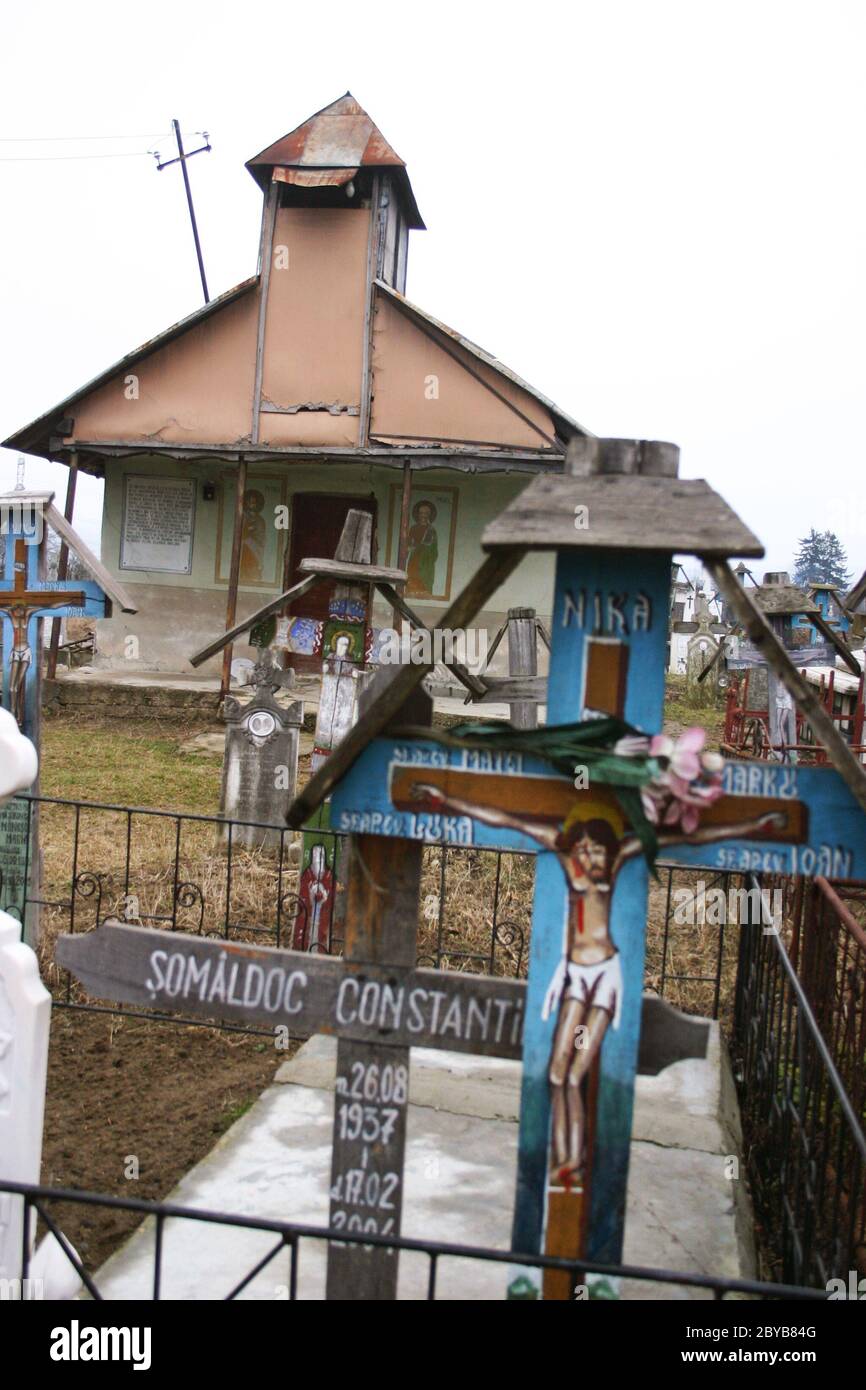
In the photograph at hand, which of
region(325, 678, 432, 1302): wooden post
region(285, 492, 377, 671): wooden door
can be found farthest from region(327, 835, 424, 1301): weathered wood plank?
region(285, 492, 377, 671): wooden door

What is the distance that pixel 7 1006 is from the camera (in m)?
2.99

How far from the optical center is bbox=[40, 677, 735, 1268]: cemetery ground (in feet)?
13.3

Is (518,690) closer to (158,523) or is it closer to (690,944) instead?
(690,944)

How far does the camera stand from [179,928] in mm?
6281

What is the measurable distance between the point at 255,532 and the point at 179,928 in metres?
9.47

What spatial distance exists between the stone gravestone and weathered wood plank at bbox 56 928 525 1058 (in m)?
5.29

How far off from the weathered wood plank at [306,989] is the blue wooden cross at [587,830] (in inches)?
5.9

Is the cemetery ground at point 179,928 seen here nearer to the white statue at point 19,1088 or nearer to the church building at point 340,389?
the white statue at point 19,1088

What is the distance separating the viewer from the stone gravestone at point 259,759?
797 centimetres
